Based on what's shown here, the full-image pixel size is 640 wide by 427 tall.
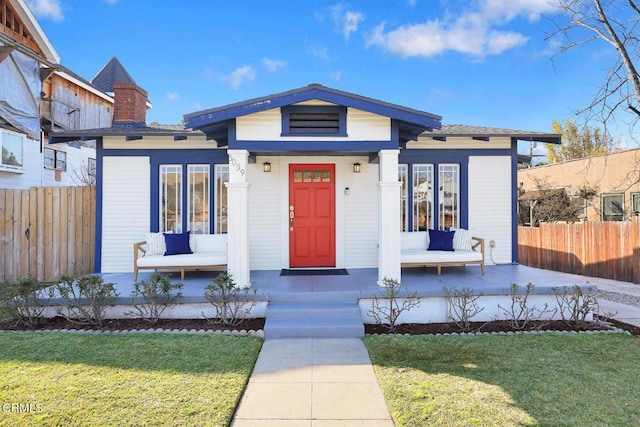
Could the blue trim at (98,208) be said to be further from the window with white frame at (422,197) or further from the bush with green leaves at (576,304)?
the bush with green leaves at (576,304)

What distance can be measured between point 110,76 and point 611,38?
20.8 meters

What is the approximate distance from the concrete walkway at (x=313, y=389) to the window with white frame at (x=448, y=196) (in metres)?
4.45

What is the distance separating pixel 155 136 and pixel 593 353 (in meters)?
8.18

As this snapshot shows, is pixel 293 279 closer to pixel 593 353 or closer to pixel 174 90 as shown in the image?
pixel 593 353

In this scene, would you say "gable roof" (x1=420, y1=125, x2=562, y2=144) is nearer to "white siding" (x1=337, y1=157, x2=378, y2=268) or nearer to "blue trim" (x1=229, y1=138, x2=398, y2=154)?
"white siding" (x1=337, y1=157, x2=378, y2=268)

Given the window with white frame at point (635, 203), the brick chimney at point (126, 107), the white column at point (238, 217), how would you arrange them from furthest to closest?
the window with white frame at point (635, 203) → the brick chimney at point (126, 107) → the white column at point (238, 217)

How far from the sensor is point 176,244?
723 cm

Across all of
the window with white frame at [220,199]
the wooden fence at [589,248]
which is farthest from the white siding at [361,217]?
the wooden fence at [589,248]

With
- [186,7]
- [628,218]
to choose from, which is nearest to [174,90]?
[186,7]

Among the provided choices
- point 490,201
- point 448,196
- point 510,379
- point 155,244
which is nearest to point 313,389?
point 510,379

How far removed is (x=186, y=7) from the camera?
11344 millimetres

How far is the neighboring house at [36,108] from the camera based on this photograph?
10.3 m

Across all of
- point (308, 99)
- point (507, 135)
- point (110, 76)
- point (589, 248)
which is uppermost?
point (110, 76)

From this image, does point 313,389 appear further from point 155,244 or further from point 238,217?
point 155,244
